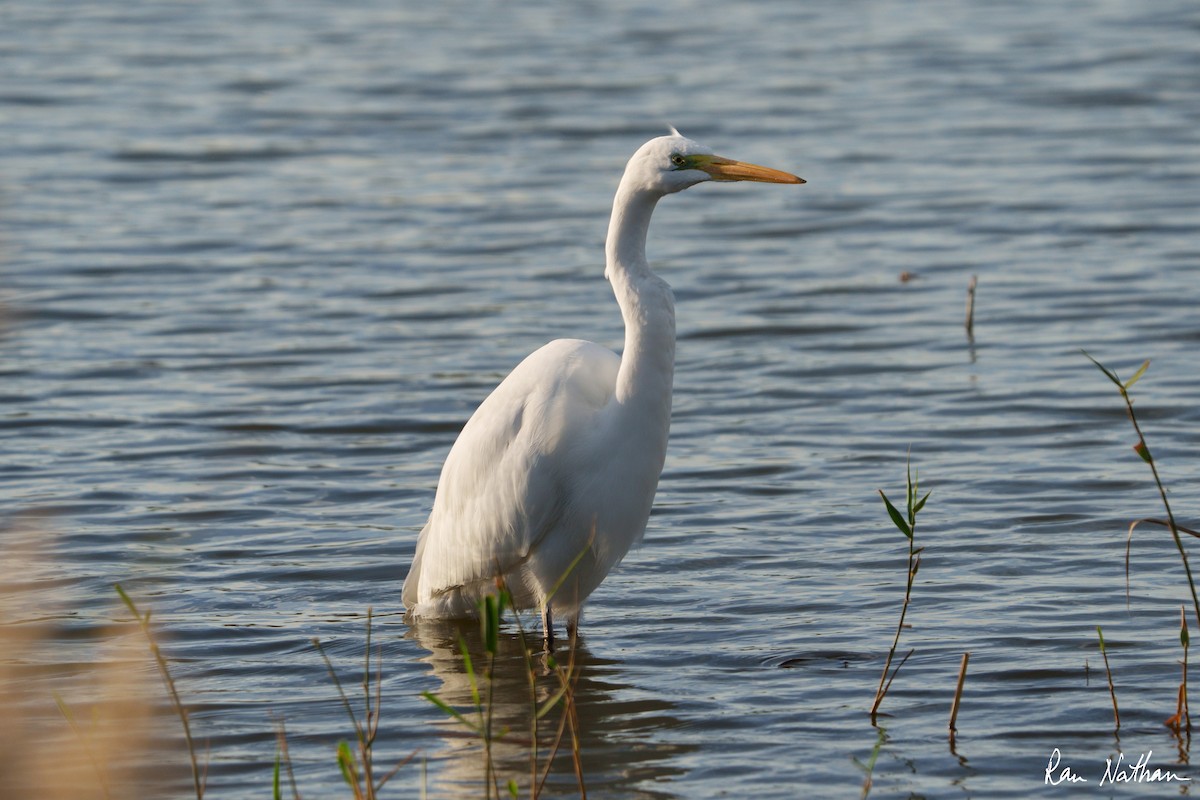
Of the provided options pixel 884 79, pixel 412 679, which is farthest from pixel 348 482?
pixel 884 79

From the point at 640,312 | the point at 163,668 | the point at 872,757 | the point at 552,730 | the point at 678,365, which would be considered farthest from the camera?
the point at 678,365

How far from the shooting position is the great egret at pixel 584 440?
18.1 feet

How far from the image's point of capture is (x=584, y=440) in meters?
5.57

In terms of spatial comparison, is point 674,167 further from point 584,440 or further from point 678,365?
point 678,365

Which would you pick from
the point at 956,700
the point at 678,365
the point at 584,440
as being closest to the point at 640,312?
the point at 584,440

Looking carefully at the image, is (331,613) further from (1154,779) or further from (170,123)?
(170,123)

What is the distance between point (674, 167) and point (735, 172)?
0.70ft

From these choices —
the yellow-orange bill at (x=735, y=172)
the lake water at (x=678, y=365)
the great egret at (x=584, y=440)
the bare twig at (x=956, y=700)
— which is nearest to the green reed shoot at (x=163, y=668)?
the lake water at (x=678, y=365)

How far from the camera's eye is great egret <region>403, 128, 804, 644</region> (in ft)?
18.1

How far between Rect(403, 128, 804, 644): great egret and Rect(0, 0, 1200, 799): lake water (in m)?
0.43

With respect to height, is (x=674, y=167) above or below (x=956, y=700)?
above

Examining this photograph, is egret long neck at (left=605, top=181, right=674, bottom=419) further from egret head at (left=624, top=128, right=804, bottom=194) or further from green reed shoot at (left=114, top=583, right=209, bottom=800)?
green reed shoot at (left=114, top=583, right=209, bottom=800)

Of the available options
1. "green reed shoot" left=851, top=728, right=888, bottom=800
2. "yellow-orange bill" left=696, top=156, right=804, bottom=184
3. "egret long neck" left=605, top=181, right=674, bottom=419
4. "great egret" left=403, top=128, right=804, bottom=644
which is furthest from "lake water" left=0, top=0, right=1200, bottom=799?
"yellow-orange bill" left=696, top=156, right=804, bottom=184

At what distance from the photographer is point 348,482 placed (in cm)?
792
